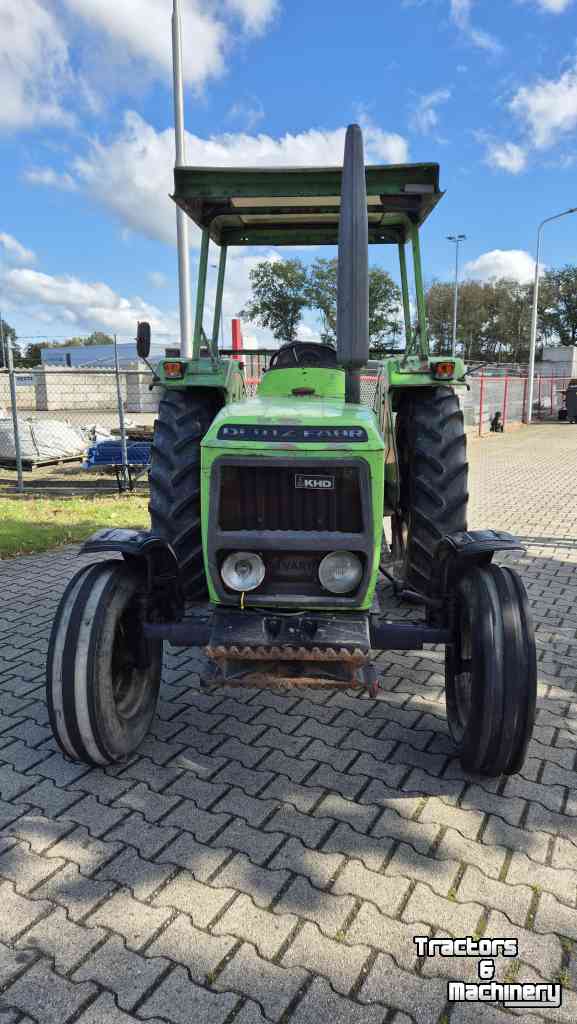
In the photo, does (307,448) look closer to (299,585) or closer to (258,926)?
(299,585)

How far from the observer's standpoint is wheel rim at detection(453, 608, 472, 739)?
10.3 ft

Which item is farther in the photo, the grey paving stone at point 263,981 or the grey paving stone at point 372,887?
the grey paving stone at point 372,887

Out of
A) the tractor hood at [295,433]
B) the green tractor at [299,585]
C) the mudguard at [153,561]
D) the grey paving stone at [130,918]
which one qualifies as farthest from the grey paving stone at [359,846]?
the tractor hood at [295,433]

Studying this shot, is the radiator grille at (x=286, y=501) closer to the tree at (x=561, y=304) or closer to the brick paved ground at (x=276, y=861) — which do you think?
the brick paved ground at (x=276, y=861)

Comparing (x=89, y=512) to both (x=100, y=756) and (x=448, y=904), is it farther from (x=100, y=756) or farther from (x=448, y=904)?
(x=448, y=904)

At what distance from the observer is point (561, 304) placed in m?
64.2

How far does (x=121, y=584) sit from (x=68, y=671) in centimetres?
44

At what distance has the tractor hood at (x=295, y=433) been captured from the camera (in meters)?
2.82

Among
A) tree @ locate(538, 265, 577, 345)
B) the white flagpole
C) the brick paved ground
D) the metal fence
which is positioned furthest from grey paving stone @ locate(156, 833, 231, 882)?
tree @ locate(538, 265, 577, 345)

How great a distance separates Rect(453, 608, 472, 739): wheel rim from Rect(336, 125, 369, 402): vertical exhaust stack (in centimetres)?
128

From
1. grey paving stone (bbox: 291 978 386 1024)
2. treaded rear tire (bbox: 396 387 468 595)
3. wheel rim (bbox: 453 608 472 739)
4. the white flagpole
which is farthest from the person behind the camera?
the white flagpole

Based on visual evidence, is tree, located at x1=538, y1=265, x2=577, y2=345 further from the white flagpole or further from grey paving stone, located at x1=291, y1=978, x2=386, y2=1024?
grey paving stone, located at x1=291, y1=978, x2=386, y2=1024

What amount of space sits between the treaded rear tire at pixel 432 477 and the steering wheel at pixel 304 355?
2.05 feet

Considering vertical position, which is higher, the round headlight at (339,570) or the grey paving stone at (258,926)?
the round headlight at (339,570)
